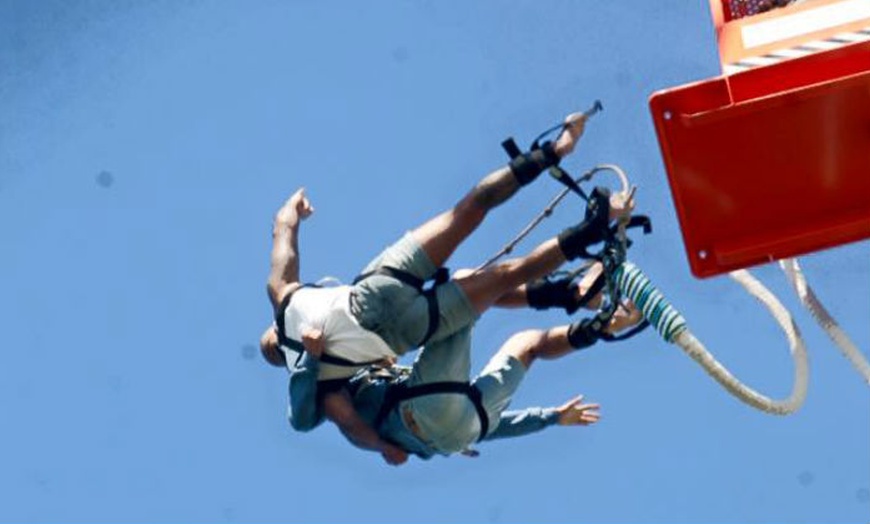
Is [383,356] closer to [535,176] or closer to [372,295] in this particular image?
[372,295]

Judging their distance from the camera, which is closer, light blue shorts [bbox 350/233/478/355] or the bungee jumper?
the bungee jumper

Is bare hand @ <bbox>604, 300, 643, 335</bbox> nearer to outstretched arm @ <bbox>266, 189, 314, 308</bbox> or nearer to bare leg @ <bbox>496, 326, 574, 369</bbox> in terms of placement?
bare leg @ <bbox>496, 326, 574, 369</bbox>

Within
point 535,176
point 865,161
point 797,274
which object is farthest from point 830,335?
point 535,176

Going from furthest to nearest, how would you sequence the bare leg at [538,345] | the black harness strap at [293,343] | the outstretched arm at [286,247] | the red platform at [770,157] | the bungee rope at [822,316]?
the bare leg at [538,345] < the outstretched arm at [286,247] < the black harness strap at [293,343] < the bungee rope at [822,316] < the red platform at [770,157]

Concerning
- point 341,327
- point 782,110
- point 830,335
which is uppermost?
point 782,110

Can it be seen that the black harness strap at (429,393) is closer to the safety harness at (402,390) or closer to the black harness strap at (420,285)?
the safety harness at (402,390)

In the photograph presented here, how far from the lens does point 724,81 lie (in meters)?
5.55

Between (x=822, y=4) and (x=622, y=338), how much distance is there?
167 centimetres

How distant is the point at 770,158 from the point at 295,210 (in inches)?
101

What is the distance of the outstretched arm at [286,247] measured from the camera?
7.25 m

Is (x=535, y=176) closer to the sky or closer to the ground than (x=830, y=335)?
closer to the sky

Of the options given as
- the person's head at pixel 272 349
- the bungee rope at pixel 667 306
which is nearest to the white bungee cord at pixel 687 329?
the bungee rope at pixel 667 306

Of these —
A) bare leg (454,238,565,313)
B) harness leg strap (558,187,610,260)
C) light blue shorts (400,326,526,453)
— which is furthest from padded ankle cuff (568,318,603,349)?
harness leg strap (558,187,610,260)

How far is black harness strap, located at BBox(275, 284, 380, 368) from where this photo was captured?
23.0ft
